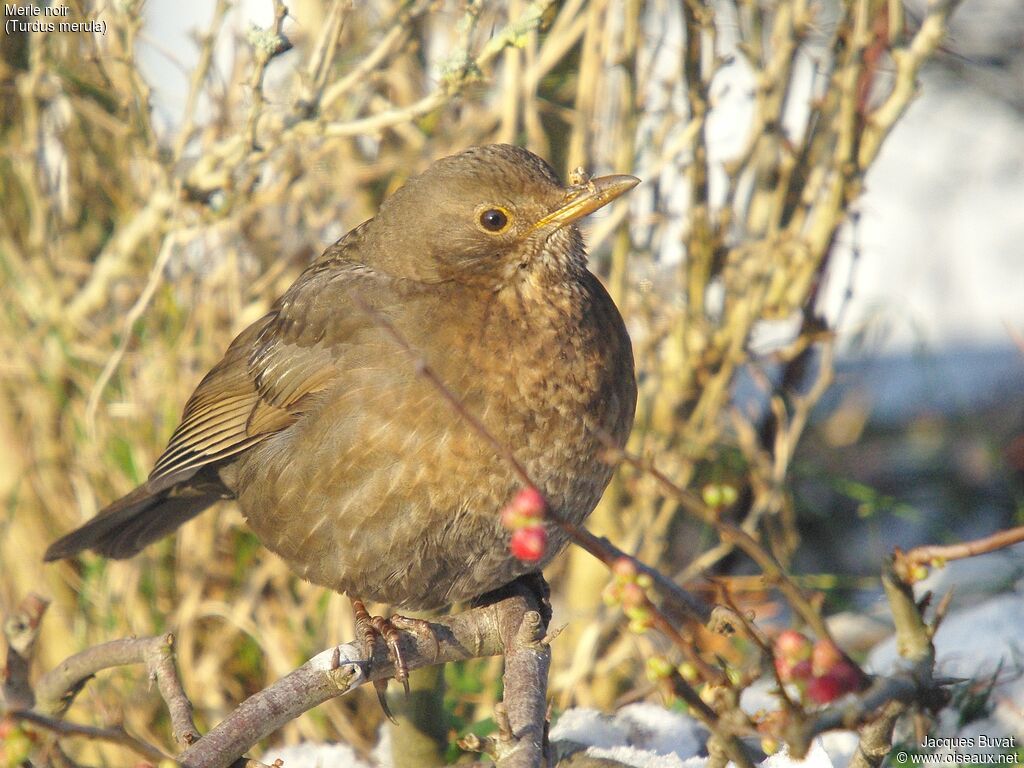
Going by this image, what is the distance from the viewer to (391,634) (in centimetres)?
274

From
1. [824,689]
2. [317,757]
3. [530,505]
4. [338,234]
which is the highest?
[530,505]

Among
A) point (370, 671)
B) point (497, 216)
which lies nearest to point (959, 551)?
point (370, 671)

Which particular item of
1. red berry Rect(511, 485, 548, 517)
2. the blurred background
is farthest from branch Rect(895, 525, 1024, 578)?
the blurred background

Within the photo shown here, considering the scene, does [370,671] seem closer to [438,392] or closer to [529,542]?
[438,392]

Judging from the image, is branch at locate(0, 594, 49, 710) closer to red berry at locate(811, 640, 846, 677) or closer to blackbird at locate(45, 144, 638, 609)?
blackbird at locate(45, 144, 638, 609)

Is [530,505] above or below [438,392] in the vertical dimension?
above

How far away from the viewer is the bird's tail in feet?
11.8

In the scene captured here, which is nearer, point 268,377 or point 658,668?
point 658,668

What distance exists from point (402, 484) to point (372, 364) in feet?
1.08

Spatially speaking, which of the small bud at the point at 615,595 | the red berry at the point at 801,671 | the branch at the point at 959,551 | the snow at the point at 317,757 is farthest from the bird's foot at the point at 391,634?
the branch at the point at 959,551

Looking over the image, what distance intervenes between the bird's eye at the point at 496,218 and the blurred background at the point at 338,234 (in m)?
0.66

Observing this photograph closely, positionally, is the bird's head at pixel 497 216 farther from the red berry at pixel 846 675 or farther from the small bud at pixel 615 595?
the red berry at pixel 846 675

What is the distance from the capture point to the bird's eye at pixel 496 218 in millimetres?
3018

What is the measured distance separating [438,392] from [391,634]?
0.54m
